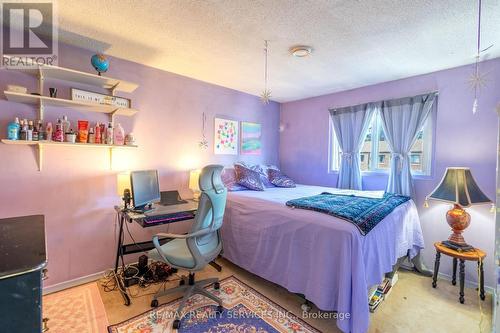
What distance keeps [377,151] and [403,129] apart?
1.55 ft

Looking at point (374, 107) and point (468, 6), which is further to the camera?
point (374, 107)

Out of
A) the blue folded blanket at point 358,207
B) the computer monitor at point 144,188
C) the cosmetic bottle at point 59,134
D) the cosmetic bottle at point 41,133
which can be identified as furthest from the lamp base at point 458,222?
the cosmetic bottle at point 41,133

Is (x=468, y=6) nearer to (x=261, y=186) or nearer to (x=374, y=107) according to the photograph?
(x=374, y=107)

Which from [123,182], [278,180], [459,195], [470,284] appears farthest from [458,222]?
[123,182]

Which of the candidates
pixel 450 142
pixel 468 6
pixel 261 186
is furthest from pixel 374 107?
pixel 261 186

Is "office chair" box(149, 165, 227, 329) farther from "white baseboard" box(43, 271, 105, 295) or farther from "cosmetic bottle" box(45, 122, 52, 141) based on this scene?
"cosmetic bottle" box(45, 122, 52, 141)

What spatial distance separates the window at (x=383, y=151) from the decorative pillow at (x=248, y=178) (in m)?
1.46

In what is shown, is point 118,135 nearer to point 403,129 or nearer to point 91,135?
point 91,135

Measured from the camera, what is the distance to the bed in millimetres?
1623

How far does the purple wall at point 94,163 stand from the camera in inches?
81.4

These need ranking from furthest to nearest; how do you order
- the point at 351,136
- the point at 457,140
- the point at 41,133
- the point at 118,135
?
1. the point at 351,136
2. the point at 457,140
3. the point at 118,135
4. the point at 41,133

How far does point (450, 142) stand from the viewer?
2641 mm

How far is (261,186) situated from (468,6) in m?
2.55

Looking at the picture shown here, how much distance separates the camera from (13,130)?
1887 mm
